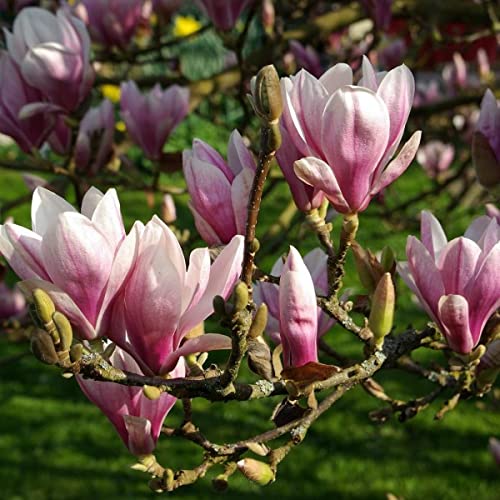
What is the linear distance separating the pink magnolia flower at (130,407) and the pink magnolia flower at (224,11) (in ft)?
3.86

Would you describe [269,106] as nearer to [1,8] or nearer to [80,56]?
[80,56]

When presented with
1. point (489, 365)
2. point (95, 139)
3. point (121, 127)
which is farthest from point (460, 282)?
point (121, 127)

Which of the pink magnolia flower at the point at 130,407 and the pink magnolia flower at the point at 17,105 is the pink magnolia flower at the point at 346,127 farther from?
the pink magnolia flower at the point at 17,105

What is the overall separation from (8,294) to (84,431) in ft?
5.54

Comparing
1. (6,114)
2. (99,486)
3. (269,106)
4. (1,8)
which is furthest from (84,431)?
(269,106)

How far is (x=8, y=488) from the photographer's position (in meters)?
3.69

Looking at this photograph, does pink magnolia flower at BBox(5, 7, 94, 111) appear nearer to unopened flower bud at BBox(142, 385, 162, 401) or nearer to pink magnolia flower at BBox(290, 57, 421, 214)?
pink magnolia flower at BBox(290, 57, 421, 214)

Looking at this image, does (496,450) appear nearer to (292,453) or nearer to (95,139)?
(95,139)

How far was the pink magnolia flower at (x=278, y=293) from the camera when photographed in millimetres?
1138

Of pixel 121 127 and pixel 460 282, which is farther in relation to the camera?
pixel 121 127

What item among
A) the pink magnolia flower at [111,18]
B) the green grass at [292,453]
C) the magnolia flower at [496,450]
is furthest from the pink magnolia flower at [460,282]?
the green grass at [292,453]

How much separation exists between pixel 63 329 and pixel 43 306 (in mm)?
34

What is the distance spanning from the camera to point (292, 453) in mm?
3863

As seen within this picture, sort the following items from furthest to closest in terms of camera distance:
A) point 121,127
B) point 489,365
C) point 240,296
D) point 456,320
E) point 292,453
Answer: point 121,127
point 292,453
point 489,365
point 456,320
point 240,296
